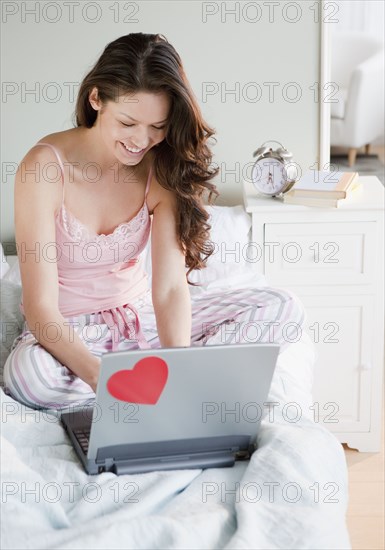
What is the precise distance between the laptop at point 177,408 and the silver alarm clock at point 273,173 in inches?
43.6

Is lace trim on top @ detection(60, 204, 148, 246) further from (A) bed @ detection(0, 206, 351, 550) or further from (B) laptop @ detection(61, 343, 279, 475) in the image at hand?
(B) laptop @ detection(61, 343, 279, 475)

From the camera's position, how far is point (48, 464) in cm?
138

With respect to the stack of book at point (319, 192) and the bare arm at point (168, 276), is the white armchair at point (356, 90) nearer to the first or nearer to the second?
the stack of book at point (319, 192)

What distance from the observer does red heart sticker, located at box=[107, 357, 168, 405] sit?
1263mm

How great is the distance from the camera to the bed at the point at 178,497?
1152 millimetres

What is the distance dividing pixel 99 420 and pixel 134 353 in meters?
0.13

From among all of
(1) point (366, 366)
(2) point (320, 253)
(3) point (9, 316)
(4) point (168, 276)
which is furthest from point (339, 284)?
(3) point (9, 316)

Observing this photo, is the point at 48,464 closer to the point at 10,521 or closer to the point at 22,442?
the point at 22,442

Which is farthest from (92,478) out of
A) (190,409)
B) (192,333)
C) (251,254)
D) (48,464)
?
(251,254)

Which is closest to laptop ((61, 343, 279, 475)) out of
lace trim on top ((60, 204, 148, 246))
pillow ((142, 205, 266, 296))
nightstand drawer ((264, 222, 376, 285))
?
lace trim on top ((60, 204, 148, 246))

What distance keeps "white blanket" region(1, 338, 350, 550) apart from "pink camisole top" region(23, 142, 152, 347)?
41 centimetres

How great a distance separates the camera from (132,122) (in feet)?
5.42

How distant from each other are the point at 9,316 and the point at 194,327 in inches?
17.2

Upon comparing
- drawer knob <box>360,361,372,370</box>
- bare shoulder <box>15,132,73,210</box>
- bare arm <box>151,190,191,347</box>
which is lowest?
A: drawer knob <box>360,361,372,370</box>
